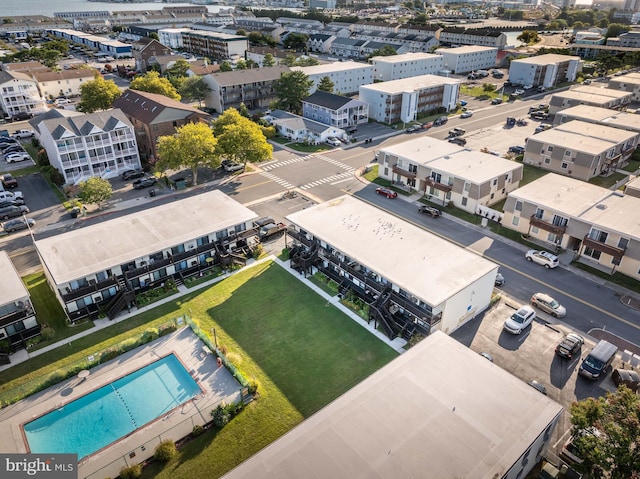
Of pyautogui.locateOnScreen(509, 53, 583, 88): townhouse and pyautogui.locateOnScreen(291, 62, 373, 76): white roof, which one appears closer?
pyautogui.locateOnScreen(291, 62, 373, 76): white roof

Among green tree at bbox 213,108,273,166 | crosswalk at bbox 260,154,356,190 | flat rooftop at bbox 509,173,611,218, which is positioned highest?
green tree at bbox 213,108,273,166

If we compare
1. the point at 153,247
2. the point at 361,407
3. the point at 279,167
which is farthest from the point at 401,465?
the point at 279,167

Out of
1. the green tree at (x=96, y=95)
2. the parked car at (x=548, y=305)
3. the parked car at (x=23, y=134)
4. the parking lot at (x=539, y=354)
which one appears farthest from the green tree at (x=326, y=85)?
the parked car at (x=548, y=305)

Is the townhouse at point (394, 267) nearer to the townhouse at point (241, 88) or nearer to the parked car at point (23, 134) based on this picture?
the townhouse at point (241, 88)

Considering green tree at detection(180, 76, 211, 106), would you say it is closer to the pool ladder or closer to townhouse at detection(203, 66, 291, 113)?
townhouse at detection(203, 66, 291, 113)

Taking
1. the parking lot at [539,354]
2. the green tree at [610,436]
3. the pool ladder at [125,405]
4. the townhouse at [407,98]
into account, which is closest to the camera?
the green tree at [610,436]

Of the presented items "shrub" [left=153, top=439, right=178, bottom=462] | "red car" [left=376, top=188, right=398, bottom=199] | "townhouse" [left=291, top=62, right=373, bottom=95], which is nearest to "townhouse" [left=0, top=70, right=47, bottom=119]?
"townhouse" [left=291, top=62, right=373, bottom=95]

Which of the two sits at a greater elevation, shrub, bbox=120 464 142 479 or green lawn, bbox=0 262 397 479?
shrub, bbox=120 464 142 479
